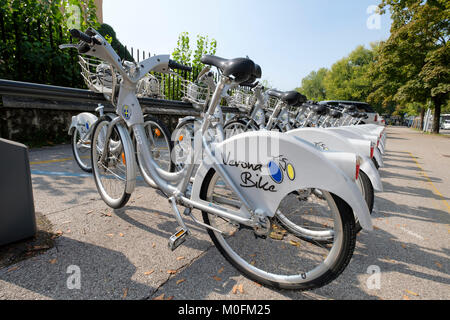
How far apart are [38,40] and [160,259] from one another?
259 inches

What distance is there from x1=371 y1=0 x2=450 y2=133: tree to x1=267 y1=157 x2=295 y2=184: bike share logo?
2238cm

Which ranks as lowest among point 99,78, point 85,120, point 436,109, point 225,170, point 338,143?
point 225,170

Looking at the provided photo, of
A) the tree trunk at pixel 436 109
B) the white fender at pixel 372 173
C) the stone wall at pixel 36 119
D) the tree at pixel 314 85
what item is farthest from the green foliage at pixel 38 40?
the tree at pixel 314 85

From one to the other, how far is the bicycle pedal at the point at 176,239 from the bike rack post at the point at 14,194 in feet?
3.97

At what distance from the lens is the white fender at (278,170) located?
4.41 feet

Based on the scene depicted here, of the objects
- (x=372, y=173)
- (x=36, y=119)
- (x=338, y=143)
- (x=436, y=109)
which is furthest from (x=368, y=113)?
(x=36, y=119)

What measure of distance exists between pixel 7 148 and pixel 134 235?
1190 mm

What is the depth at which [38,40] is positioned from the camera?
18.8 ft

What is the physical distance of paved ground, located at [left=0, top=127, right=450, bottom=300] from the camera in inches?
62.6

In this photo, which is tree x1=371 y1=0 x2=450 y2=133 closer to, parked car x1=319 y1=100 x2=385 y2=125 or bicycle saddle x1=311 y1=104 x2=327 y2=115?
parked car x1=319 y1=100 x2=385 y2=125

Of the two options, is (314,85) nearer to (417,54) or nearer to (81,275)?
(417,54)

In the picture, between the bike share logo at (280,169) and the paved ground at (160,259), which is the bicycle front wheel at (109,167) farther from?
the bike share logo at (280,169)
